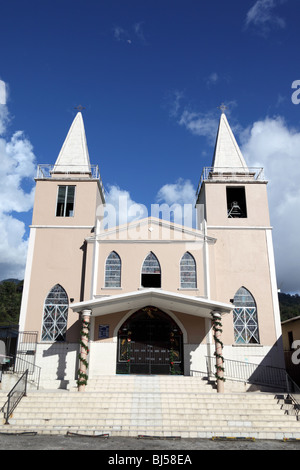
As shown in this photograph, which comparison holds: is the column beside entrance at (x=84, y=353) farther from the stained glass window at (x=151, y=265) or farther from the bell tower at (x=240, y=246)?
the bell tower at (x=240, y=246)

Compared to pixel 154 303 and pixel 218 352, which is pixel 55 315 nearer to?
pixel 154 303

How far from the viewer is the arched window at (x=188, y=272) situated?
56.3 feet

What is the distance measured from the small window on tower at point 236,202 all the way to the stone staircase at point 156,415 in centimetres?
966

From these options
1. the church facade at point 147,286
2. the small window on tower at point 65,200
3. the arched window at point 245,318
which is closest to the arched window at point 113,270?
the church facade at point 147,286

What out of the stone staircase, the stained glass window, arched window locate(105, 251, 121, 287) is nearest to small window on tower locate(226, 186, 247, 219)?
the stained glass window

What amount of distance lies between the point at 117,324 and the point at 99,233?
434cm

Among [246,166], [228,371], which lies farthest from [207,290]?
[246,166]

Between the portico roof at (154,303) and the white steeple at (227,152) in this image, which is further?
the white steeple at (227,152)

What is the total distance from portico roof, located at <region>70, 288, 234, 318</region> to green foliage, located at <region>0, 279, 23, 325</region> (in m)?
38.8

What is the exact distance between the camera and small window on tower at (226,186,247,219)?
779 inches

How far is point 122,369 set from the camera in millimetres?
16094

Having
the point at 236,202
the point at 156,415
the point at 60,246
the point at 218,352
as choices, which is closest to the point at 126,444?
the point at 156,415

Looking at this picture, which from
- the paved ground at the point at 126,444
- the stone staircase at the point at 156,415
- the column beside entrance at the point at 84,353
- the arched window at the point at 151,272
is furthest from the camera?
the arched window at the point at 151,272
